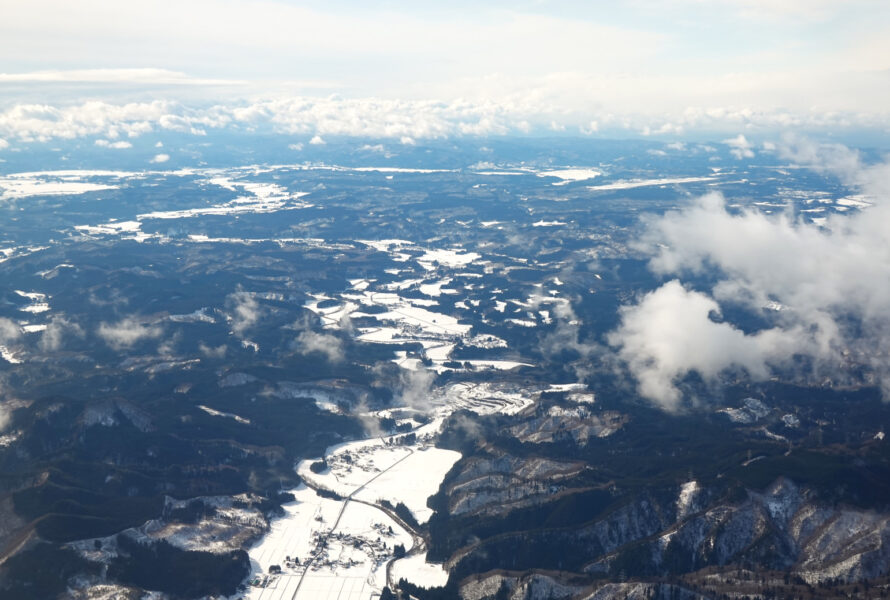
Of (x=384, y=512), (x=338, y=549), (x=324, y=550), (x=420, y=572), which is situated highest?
(x=420, y=572)

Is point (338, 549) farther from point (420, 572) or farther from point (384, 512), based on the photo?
point (384, 512)

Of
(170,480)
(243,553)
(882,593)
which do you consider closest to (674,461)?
(882,593)

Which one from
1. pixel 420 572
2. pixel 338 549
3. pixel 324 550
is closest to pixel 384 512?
pixel 338 549

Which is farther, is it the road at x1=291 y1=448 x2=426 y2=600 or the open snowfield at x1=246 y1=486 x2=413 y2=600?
the road at x1=291 y1=448 x2=426 y2=600

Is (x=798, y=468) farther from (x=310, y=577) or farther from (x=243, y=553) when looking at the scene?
(x=243, y=553)

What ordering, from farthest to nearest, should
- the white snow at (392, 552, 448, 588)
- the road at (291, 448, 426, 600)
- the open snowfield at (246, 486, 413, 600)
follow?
the road at (291, 448, 426, 600), the white snow at (392, 552, 448, 588), the open snowfield at (246, 486, 413, 600)

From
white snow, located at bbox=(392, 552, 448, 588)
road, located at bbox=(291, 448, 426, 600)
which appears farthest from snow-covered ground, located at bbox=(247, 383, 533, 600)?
road, located at bbox=(291, 448, 426, 600)

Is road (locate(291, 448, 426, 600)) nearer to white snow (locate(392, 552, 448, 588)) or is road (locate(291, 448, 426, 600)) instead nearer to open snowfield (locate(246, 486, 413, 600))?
open snowfield (locate(246, 486, 413, 600))

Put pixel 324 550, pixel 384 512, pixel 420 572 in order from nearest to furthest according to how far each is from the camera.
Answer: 1. pixel 420 572
2. pixel 324 550
3. pixel 384 512

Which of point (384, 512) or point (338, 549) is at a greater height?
point (338, 549)

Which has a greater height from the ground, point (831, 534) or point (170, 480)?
point (831, 534)

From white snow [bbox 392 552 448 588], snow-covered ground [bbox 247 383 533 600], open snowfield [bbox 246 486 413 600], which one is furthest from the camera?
white snow [bbox 392 552 448 588]
